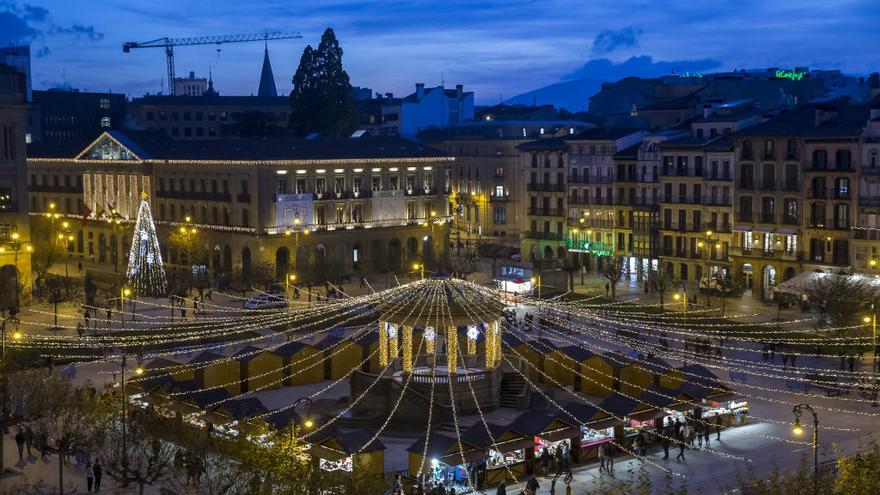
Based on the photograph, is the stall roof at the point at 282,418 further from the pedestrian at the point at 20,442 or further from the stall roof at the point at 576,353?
the stall roof at the point at 576,353

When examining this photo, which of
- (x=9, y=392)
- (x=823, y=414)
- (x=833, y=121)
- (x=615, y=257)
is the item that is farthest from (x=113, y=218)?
(x=823, y=414)

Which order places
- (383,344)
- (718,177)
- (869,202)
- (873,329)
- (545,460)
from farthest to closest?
(718,177), (869,202), (873,329), (383,344), (545,460)

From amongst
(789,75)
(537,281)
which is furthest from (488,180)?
(537,281)

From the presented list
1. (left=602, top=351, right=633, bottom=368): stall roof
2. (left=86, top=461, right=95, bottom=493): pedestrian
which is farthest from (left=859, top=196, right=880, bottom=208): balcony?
→ (left=86, top=461, right=95, bottom=493): pedestrian

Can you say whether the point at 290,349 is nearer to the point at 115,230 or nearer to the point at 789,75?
the point at 115,230

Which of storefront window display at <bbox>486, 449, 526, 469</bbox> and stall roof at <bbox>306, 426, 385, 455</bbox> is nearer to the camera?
stall roof at <bbox>306, 426, 385, 455</bbox>

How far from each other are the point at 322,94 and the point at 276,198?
27.1m

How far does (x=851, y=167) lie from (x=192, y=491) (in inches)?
1679

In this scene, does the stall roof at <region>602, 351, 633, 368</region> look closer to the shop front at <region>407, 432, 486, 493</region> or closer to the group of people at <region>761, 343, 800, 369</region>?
the group of people at <region>761, 343, 800, 369</region>

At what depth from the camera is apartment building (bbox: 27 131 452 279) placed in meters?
81.2

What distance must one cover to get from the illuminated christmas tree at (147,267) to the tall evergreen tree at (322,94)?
→ 117 ft

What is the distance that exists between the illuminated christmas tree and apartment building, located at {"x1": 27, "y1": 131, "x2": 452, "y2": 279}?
844 centimetres

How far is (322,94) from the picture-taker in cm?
10631

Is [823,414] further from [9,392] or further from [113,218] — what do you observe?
[113,218]
